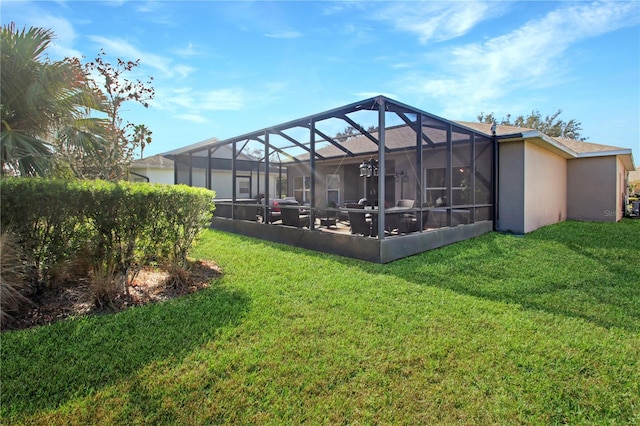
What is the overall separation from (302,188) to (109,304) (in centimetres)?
1323

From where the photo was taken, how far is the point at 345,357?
2.85 metres

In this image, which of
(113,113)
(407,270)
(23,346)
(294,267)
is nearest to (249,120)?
(113,113)

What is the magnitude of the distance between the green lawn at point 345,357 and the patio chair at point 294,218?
132 inches

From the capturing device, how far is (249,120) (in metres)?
13.9

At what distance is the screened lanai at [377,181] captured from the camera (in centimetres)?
684

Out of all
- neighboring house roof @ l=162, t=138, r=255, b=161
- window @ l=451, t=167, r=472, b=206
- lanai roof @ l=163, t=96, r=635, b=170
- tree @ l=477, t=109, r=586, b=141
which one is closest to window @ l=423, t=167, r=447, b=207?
window @ l=451, t=167, r=472, b=206

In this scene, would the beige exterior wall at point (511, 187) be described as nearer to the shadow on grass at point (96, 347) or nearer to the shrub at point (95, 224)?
the shadow on grass at point (96, 347)

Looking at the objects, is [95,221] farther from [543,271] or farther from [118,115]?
[543,271]

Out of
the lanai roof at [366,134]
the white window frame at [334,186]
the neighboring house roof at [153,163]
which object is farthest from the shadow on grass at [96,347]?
the neighboring house roof at [153,163]

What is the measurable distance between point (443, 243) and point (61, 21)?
9777 millimetres

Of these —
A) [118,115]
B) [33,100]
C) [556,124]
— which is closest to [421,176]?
[33,100]

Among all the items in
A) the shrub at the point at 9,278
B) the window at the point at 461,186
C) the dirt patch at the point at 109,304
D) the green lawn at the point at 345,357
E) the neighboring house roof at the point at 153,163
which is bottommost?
the green lawn at the point at 345,357

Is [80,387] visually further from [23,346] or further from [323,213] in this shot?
[323,213]

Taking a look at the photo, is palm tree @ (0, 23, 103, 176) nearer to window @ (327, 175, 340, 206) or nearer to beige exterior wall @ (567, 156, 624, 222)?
window @ (327, 175, 340, 206)
